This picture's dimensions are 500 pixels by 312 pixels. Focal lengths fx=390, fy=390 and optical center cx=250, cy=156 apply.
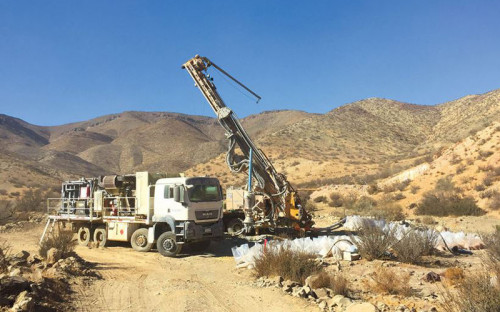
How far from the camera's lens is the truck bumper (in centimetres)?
1286

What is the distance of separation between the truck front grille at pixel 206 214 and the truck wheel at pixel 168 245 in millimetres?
1076

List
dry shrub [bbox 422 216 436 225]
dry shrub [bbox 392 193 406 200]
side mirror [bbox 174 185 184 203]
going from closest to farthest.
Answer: side mirror [bbox 174 185 184 203], dry shrub [bbox 422 216 436 225], dry shrub [bbox 392 193 406 200]

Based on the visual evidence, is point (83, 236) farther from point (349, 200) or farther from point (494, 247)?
point (349, 200)

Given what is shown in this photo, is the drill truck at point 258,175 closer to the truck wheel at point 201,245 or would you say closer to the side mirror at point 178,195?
the truck wheel at point 201,245

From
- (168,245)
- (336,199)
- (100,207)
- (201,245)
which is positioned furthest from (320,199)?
(168,245)

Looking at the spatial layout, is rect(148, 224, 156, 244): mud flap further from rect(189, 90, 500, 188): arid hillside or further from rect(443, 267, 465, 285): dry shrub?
rect(189, 90, 500, 188): arid hillside

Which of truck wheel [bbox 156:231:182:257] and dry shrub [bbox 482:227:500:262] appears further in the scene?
truck wheel [bbox 156:231:182:257]

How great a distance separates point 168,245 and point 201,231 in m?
1.27

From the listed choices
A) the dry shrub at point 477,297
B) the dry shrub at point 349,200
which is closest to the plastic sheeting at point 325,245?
the dry shrub at point 477,297

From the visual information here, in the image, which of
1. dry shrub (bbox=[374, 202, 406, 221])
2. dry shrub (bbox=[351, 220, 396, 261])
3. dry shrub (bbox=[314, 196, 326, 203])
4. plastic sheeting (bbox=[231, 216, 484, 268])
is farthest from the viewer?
dry shrub (bbox=[314, 196, 326, 203])

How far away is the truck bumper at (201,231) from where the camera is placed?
12.9 m

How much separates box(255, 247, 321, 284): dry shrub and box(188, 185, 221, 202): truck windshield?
4.13 m

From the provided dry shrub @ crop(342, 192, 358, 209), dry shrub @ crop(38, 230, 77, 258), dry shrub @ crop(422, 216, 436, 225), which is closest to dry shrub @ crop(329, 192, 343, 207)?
dry shrub @ crop(342, 192, 358, 209)

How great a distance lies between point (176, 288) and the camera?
8.91m
